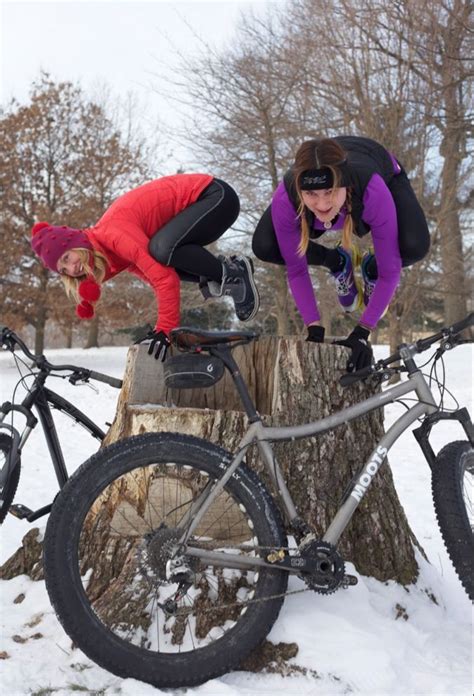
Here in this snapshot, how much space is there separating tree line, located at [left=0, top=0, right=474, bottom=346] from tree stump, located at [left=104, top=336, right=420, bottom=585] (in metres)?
5.79

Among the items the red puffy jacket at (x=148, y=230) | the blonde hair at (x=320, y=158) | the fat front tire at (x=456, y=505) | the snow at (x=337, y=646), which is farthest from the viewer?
the red puffy jacket at (x=148, y=230)

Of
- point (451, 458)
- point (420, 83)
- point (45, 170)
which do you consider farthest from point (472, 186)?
point (45, 170)

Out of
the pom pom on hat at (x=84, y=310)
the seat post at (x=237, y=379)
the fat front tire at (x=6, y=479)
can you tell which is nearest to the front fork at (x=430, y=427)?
the seat post at (x=237, y=379)

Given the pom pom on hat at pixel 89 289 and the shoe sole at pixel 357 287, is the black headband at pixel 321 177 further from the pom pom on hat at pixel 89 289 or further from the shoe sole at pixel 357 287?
the pom pom on hat at pixel 89 289

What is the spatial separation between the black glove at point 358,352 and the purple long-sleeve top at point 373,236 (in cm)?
16

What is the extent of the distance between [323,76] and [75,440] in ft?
24.5

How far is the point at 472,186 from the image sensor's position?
1065 cm

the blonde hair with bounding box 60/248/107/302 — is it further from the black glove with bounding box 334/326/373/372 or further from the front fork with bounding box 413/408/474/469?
the front fork with bounding box 413/408/474/469

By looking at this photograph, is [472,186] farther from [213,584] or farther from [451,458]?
[213,584]

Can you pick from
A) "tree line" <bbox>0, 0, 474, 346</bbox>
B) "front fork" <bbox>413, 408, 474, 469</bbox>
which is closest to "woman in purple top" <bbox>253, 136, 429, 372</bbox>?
"front fork" <bbox>413, 408, 474, 469</bbox>

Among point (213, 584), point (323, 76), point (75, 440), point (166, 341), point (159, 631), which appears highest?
point (323, 76)

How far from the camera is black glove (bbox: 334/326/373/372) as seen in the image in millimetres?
2664

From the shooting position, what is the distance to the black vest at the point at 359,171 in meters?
2.72

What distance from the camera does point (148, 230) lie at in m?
3.24
